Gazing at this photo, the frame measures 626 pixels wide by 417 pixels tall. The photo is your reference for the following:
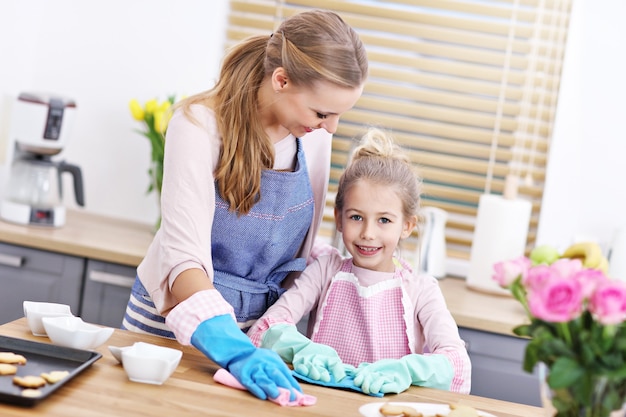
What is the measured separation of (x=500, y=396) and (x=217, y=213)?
1.12m

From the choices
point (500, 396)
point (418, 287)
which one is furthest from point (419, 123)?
point (418, 287)

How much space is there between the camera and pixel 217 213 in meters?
1.77

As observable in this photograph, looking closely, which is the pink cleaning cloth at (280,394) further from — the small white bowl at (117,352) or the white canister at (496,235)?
the white canister at (496,235)

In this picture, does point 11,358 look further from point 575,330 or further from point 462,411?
point 575,330

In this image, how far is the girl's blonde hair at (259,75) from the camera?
5.40 ft

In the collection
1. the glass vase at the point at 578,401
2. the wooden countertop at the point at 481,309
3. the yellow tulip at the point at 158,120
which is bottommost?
the wooden countertop at the point at 481,309

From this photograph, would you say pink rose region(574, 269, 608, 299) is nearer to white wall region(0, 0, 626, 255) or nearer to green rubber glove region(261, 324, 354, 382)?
green rubber glove region(261, 324, 354, 382)

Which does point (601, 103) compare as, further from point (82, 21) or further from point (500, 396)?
point (82, 21)

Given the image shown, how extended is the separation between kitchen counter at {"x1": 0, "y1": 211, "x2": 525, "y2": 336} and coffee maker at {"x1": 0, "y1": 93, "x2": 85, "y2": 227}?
52 millimetres

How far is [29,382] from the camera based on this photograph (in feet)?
4.14

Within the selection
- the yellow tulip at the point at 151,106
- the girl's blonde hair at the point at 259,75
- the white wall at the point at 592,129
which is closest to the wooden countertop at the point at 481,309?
the white wall at the point at 592,129

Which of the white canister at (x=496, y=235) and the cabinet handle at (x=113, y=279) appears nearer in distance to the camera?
the cabinet handle at (x=113, y=279)

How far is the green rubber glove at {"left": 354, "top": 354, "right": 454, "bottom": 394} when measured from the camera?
149 cm

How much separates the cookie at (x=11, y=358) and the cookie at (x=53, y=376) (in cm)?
6
